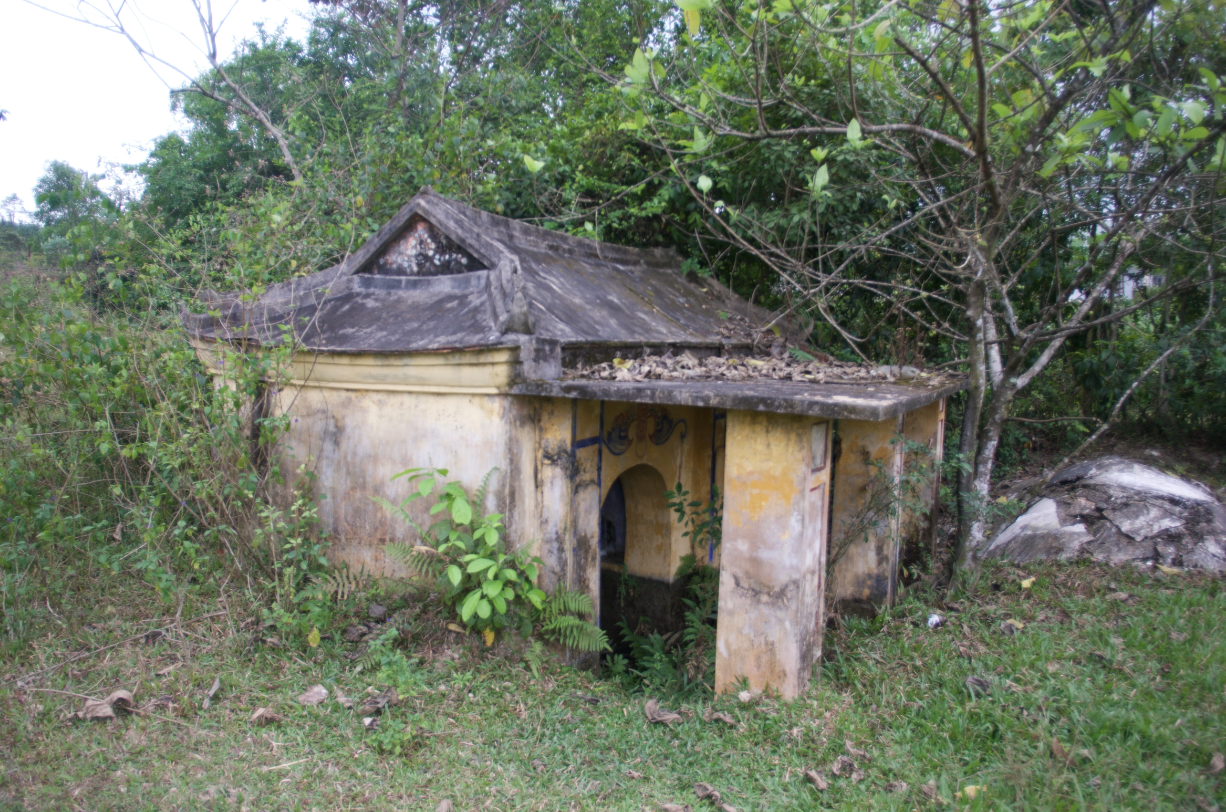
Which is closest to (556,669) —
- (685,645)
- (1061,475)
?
(685,645)

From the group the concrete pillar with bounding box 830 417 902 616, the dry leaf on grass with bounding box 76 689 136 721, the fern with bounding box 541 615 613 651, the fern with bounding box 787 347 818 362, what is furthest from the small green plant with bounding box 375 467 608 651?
the fern with bounding box 787 347 818 362

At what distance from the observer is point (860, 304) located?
370 inches

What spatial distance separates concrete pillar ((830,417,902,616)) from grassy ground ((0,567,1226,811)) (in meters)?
0.88

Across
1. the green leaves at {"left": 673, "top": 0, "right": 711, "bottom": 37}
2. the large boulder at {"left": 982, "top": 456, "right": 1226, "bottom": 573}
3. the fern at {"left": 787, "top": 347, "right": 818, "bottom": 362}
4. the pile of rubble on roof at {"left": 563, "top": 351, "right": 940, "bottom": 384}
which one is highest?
the green leaves at {"left": 673, "top": 0, "right": 711, "bottom": 37}

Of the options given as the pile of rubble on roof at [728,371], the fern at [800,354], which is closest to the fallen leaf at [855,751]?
the pile of rubble on roof at [728,371]

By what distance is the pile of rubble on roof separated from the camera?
5200 mm

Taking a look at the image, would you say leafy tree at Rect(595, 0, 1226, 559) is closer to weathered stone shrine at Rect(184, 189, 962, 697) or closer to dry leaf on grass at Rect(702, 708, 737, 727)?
weathered stone shrine at Rect(184, 189, 962, 697)

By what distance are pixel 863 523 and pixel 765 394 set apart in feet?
7.37

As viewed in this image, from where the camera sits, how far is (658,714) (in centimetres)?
445

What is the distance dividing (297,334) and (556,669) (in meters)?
3.28

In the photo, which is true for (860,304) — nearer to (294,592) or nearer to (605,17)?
(294,592)

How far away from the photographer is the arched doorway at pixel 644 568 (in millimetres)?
6791

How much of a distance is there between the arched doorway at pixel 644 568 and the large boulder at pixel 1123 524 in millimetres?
2853

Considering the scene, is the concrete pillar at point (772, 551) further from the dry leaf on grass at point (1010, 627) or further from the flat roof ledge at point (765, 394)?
the dry leaf on grass at point (1010, 627)
